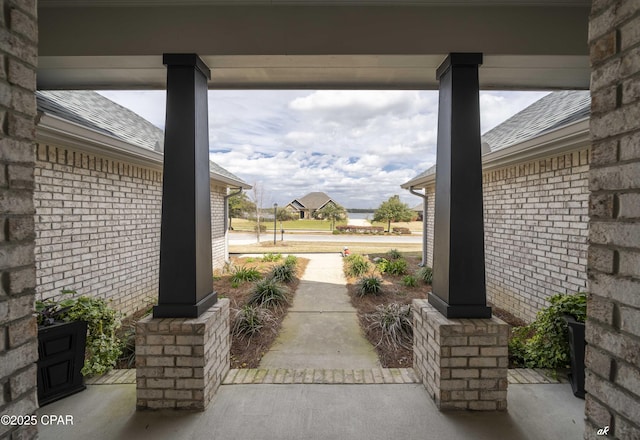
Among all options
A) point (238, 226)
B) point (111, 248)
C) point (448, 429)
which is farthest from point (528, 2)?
point (238, 226)

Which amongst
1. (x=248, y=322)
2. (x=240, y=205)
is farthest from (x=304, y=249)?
(x=240, y=205)

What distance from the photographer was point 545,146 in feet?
12.4

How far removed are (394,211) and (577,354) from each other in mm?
26836

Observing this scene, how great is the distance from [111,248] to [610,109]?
5721 mm

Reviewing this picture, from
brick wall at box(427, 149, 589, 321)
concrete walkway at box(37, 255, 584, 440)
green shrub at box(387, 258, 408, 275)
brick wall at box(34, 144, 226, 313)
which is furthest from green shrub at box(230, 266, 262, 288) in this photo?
brick wall at box(427, 149, 589, 321)

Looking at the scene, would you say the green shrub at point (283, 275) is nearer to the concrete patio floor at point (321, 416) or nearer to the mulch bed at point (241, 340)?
the mulch bed at point (241, 340)

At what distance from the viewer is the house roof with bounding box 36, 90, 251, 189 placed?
11.4ft

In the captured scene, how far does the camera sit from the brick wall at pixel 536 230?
3.72 m

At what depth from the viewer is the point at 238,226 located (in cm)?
2897

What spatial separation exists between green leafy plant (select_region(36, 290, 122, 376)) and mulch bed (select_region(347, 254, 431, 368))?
295cm

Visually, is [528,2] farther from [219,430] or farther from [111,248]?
[111,248]

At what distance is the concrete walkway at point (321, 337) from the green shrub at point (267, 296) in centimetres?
26

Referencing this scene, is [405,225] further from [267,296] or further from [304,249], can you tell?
[267,296]

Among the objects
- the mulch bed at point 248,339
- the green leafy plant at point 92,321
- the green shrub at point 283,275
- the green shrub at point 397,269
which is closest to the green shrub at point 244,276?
the mulch bed at point 248,339
